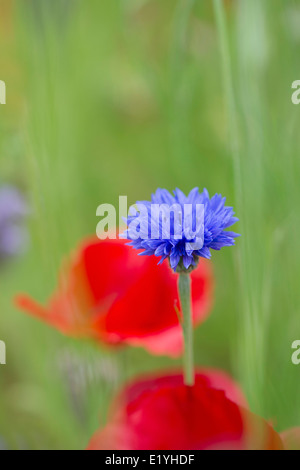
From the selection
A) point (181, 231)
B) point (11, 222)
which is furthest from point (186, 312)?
point (11, 222)

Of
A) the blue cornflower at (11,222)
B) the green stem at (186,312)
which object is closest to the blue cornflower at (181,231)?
the green stem at (186,312)

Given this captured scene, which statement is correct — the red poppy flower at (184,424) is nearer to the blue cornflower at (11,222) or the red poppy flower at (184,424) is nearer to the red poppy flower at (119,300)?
the red poppy flower at (119,300)

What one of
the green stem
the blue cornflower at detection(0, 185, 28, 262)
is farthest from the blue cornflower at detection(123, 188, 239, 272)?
the blue cornflower at detection(0, 185, 28, 262)

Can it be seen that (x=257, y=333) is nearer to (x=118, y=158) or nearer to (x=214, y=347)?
(x=214, y=347)

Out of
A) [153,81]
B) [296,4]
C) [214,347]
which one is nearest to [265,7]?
[296,4]

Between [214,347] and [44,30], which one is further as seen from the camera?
[214,347]

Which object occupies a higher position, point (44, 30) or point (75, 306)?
point (44, 30)
